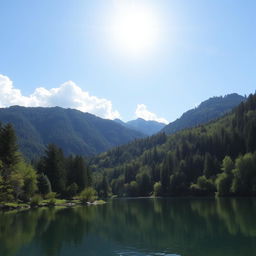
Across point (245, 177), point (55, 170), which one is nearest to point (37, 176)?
point (55, 170)

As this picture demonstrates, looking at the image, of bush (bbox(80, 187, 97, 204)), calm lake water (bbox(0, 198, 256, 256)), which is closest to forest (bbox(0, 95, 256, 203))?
bush (bbox(80, 187, 97, 204))

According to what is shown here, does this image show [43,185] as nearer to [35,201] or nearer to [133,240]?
[35,201]

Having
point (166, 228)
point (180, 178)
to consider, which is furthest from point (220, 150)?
point (166, 228)

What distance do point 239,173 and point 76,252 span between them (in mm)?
99538

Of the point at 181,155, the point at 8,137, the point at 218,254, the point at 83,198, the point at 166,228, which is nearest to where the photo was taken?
the point at 218,254

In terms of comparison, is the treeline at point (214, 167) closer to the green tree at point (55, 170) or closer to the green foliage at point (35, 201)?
the green tree at point (55, 170)

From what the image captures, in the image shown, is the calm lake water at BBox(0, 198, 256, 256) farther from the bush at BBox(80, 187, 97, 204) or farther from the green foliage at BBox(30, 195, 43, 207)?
the bush at BBox(80, 187, 97, 204)

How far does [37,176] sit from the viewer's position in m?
99.9

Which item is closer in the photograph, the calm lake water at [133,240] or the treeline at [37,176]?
the calm lake water at [133,240]

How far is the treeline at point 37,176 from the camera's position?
7356cm

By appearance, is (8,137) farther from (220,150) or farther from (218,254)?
(220,150)

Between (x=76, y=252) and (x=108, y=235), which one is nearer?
(x=76, y=252)

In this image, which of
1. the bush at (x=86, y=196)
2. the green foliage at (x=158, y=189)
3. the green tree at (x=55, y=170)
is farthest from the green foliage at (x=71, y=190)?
the green foliage at (x=158, y=189)

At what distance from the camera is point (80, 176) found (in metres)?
128
